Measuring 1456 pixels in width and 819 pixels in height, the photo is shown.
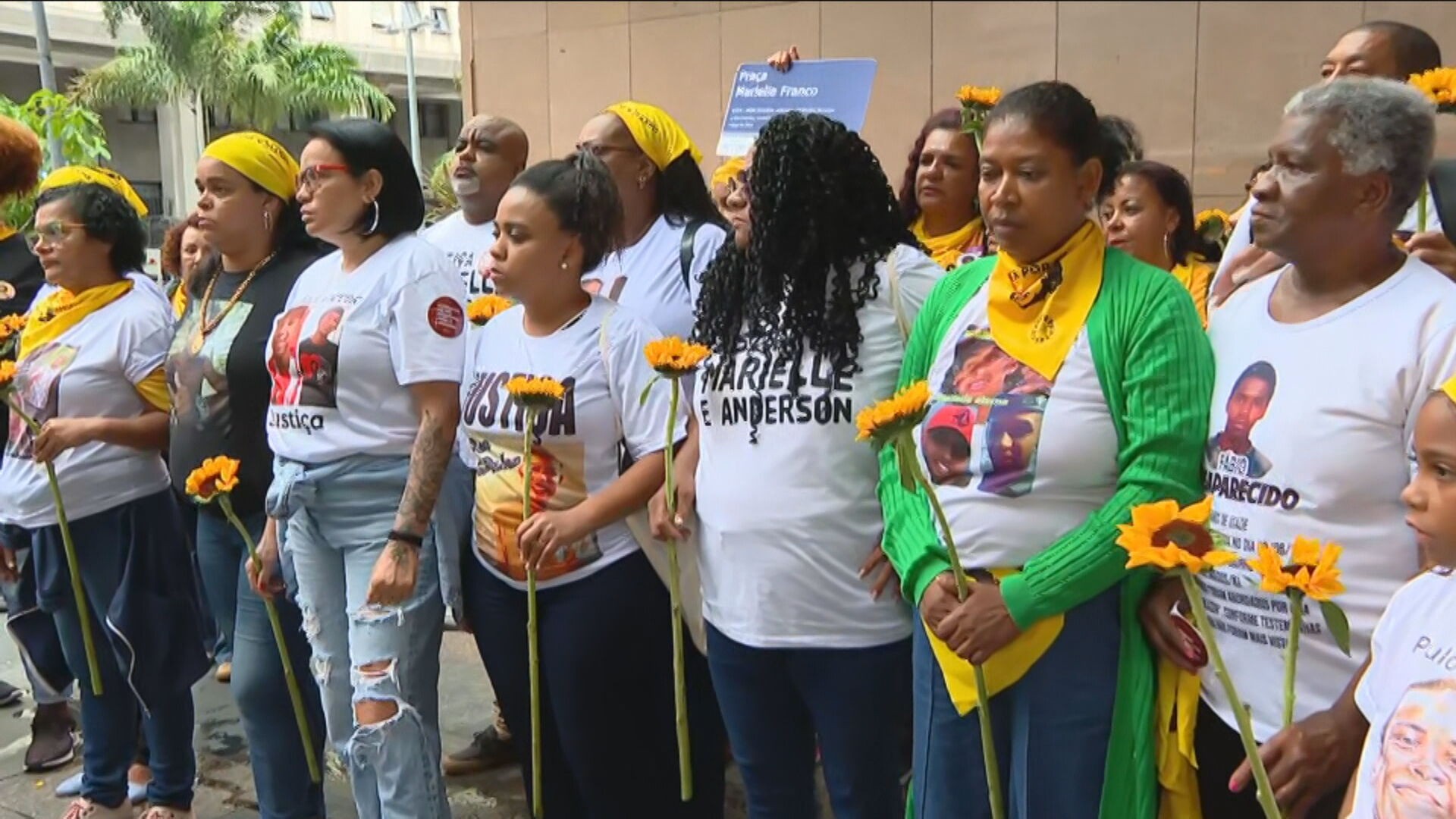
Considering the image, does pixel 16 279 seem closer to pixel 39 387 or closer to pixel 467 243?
pixel 39 387

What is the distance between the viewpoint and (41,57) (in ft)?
49.2

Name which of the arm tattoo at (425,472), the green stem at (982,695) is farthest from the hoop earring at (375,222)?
the green stem at (982,695)

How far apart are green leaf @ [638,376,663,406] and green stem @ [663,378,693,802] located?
0.06 metres

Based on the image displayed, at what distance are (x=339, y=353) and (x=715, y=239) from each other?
45.6 inches

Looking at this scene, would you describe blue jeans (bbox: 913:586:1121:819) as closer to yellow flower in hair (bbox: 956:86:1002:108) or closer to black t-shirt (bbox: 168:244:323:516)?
yellow flower in hair (bbox: 956:86:1002:108)

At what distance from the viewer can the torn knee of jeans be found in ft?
9.44

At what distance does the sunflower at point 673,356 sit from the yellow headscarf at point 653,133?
4.38 feet

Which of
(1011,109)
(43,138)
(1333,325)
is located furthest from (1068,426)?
(43,138)

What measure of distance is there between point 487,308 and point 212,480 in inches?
30.2

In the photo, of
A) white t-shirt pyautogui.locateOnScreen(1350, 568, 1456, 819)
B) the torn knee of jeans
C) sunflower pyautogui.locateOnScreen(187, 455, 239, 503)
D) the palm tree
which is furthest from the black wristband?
the palm tree

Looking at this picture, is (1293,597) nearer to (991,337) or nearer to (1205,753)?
(1205,753)

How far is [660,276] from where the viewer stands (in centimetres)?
348

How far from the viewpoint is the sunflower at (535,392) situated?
8.07 feet

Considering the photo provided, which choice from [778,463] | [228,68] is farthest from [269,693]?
[228,68]
